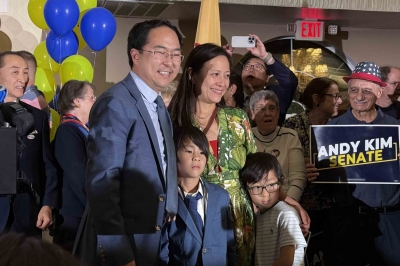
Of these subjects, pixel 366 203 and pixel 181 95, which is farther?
pixel 366 203

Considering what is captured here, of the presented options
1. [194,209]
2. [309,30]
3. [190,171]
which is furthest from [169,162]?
[309,30]

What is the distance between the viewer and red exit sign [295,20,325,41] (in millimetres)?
7984

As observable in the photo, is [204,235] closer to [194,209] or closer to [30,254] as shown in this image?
[194,209]

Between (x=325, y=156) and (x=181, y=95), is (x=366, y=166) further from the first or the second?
(x=181, y=95)

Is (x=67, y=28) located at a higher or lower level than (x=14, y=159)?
higher

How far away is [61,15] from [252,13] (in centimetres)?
325

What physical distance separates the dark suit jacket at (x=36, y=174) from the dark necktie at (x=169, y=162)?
1.74 meters

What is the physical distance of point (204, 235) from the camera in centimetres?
270

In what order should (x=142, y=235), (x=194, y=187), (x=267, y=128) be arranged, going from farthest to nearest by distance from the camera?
(x=267, y=128) → (x=194, y=187) → (x=142, y=235)

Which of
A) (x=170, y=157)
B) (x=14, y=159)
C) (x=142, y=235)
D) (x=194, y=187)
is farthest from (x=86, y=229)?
(x=14, y=159)

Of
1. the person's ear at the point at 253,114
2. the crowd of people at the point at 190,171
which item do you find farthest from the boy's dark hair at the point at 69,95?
the person's ear at the point at 253,114

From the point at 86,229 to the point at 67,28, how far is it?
3.27 metres

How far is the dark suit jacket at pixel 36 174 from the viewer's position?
3.85 m

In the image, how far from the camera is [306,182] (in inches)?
157
